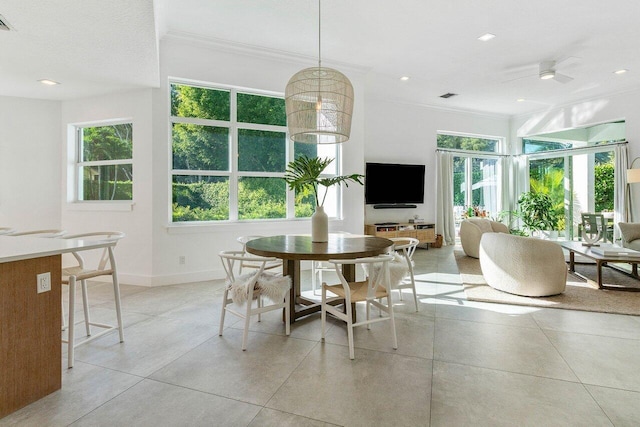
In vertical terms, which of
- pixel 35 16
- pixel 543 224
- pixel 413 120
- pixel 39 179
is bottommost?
pixel 543 224

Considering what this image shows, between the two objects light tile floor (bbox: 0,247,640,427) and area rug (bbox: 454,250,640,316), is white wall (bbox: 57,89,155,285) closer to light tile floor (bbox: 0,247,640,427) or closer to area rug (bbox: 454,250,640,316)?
light tile floor (bbox: 0,247,640,427)

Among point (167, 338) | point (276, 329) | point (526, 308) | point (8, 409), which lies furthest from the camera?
point (526, 308)

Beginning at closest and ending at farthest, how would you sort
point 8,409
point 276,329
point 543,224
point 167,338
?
point 8,409
point 167,338
point 276,329
point 543,224

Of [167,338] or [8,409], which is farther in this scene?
[167,338]

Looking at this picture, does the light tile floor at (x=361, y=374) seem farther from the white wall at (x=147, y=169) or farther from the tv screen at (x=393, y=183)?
the tv screen at (x=393, y=183)

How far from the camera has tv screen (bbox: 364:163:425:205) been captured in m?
7.08

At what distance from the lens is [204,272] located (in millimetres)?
4535

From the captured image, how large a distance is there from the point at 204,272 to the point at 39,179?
2860 mm

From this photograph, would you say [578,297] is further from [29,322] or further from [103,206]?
[103,206]

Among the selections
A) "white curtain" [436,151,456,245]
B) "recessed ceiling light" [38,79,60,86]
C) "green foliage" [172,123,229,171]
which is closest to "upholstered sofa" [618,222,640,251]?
"white curtain" [436,151,456,245]

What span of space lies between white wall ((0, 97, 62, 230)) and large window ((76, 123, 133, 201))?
372 mm

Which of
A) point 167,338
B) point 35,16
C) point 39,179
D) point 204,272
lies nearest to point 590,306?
point 167,338

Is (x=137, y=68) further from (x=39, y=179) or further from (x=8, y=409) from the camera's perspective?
(x=8, y=409)

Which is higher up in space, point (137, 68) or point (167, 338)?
point (137, 68)
